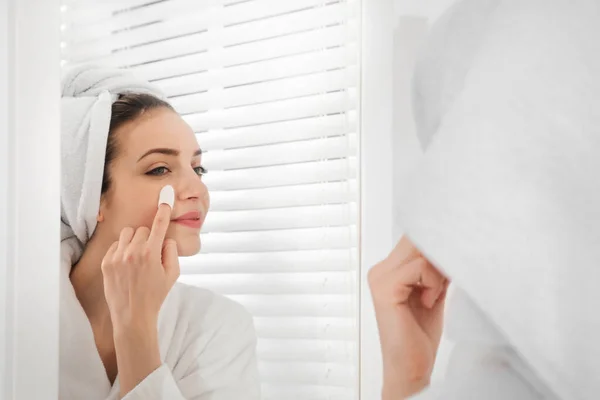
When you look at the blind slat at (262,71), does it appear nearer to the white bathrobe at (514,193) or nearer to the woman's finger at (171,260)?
the white bathrobe at (514,193)

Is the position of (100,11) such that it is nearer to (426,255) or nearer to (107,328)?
(107,328)

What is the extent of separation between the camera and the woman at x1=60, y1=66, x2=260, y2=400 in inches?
46.6

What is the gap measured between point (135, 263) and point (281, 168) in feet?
1.06

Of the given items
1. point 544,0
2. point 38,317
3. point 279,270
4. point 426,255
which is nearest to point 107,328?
point 38,317

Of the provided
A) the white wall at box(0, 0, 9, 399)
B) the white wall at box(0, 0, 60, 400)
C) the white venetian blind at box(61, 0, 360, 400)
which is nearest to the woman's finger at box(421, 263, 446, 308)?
the white venetian blind at box(61, 0, 360, 400)

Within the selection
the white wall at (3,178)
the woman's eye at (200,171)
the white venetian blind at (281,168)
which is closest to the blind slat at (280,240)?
the white venetian blind at (281,168)

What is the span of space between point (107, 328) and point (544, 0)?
900mm

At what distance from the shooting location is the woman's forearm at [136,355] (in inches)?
47.7

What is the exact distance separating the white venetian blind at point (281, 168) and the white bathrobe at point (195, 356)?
28 mm

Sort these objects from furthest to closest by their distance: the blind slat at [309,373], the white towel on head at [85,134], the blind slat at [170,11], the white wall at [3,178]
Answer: the white wall at [3,178] < the white towel on head at [85,134] < the blind slat at [170,11] < the blind slat at [309,373]

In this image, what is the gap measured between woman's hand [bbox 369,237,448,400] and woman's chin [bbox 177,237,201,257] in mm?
320

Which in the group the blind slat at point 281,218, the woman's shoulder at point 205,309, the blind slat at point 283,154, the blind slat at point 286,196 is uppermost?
the blind slat at point 283,154

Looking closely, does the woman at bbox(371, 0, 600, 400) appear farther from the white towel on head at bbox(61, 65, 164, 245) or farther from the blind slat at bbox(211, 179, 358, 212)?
the white towel on head at bbox(61, 65, 164, 245)

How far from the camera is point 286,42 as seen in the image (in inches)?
45.4
